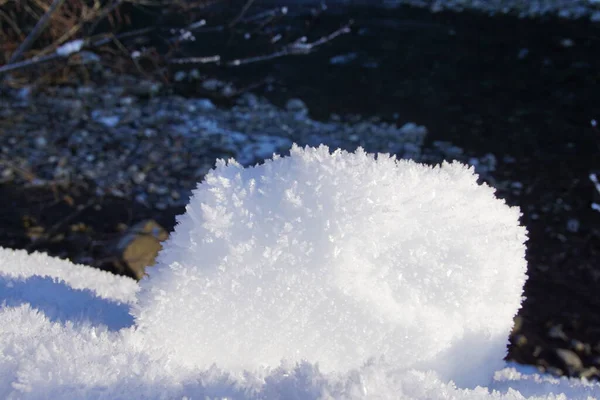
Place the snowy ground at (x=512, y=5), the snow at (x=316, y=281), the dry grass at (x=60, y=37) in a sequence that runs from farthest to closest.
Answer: the snowy ground at (x=512, y=5) < the dry grass at (x=60, y=37) < the snow at (x=316, y=281)

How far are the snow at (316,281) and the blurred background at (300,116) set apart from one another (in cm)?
195

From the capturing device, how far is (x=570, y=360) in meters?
3.04

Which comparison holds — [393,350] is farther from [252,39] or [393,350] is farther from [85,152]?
[252,39]

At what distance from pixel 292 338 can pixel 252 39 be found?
24.3 ft

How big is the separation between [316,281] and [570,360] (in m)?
2.61

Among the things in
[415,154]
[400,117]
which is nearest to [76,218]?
[415,154]

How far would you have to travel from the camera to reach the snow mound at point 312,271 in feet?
2.90

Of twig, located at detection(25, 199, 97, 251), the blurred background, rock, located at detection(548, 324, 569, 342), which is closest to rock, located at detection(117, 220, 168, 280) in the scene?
the blurred background

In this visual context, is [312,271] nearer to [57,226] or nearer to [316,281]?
[316,281]

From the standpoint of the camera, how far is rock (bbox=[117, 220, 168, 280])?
11.1 feet

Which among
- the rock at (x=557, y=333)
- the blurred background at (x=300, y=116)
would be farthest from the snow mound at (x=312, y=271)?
the rock at (x=557, y=333)

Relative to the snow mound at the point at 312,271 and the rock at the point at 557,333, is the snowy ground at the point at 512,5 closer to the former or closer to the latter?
the rock at the point at 557,333

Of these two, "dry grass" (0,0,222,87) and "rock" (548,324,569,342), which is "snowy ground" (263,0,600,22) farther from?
"rock" (548,324,569,342)

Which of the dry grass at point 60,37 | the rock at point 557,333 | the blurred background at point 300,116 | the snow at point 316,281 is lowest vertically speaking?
the rock at point 557,333
